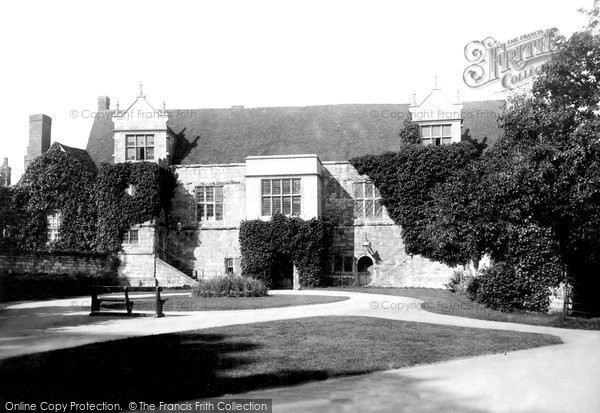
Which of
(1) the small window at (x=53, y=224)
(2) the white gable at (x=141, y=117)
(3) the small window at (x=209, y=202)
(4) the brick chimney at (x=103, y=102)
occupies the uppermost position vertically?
(4) the brick chimney at (x=103, y=102)

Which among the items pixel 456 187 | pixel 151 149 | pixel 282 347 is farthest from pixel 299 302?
pixel 151 149

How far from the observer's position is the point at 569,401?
6.92m

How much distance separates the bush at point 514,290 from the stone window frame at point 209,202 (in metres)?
19.5

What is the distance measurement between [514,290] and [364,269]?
611 inches

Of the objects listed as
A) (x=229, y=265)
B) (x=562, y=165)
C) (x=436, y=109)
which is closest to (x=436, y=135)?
(x=436, y=109)

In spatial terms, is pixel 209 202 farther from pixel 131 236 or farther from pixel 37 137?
pixel 37 137

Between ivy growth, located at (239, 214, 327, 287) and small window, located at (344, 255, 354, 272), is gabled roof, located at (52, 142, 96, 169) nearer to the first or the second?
ivy growth, located at (239, 214, 327, 287)

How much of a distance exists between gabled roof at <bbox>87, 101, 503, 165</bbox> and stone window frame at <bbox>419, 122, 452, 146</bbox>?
1.82 metres

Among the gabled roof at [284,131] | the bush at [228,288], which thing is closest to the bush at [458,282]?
the gabled roof at [284,131]

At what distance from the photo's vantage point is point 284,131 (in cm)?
3653

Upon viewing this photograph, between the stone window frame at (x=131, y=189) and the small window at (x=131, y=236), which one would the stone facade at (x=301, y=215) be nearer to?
the small window at (x=131, y=236)

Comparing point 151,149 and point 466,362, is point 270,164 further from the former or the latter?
point 466,362

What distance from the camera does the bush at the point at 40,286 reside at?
24.0 metres

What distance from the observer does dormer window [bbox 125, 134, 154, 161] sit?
34.2m
